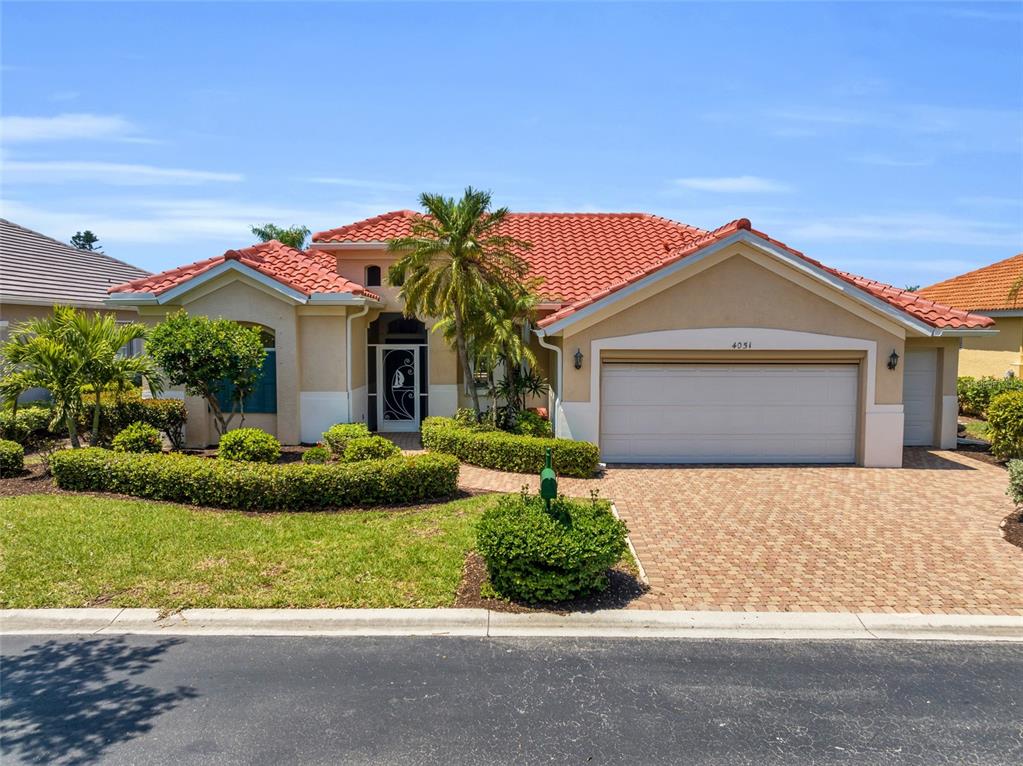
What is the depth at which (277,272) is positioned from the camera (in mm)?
15789

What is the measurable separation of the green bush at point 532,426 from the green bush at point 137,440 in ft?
22.7

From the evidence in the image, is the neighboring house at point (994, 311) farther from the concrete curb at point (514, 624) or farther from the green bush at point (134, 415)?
the green bush at point (134, 415)

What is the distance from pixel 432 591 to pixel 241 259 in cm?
1031

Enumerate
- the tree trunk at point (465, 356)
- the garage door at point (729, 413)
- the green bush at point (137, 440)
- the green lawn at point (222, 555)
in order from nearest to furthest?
the green lawn at point (222, 555) → the green bush at point (137, 440) → the garage door at point (729, 413) → the tree trunk at point (465, 356)

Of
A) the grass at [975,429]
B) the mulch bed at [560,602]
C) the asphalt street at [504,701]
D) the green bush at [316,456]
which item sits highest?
the green bush at [316,456]

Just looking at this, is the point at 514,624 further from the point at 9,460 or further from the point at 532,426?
the point at 9,460

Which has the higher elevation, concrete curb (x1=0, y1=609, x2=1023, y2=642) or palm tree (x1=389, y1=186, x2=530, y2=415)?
palm tree (x1=389, y1=186, x2=530, y2=415)

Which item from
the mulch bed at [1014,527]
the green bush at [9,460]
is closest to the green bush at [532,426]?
the mulch bed at [1014,527]

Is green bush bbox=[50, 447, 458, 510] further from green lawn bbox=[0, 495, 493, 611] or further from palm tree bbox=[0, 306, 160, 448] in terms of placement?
palm tree bbox=[0, 306, 160, 448]

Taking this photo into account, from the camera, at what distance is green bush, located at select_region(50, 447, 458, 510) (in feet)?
33.3

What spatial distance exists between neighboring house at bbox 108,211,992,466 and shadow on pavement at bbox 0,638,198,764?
922cm

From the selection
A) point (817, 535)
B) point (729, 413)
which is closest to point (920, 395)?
point (729, 413)

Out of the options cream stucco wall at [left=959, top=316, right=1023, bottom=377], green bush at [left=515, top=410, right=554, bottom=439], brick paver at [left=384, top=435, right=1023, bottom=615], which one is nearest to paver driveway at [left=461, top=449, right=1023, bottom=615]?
brick paver at [left=384, top=435, right=1023, bottom=615]

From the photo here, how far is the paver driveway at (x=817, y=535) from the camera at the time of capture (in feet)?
24.0
